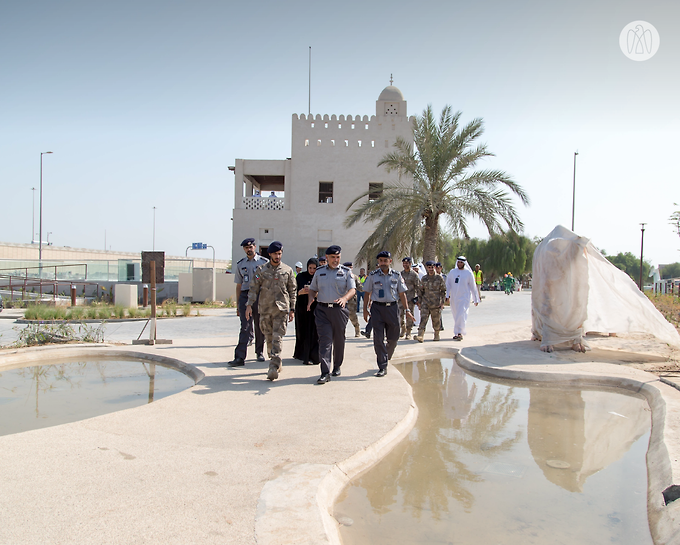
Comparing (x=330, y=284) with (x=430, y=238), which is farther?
(x=430, y=238)

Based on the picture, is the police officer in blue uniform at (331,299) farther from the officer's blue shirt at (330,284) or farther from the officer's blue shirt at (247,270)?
the officer's blue shirt at (247,270)

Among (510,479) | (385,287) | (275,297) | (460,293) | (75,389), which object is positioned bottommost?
(75,389)

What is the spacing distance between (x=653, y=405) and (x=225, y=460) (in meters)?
5.03

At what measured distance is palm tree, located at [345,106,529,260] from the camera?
18.7 m

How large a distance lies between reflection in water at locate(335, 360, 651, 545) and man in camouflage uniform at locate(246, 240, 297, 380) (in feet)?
6.80

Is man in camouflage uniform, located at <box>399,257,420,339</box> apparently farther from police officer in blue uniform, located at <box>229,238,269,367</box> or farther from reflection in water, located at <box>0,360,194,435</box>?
reflection in water, located at <box>0,360,194,435</box>

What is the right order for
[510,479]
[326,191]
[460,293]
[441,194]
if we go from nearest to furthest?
[510,479] < [460,293] < [441,194] < [326,191]

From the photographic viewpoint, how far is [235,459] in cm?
380

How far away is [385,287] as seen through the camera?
24.1 ft

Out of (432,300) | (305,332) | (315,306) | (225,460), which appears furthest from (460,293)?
(225,460)

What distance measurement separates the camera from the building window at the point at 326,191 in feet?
103

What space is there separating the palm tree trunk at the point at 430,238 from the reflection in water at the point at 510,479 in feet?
44.0

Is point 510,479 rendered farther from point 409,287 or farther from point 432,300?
point 409,287

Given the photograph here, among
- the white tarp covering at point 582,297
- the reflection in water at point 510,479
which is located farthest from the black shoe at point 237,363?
the white tarp covering at point 582,297
